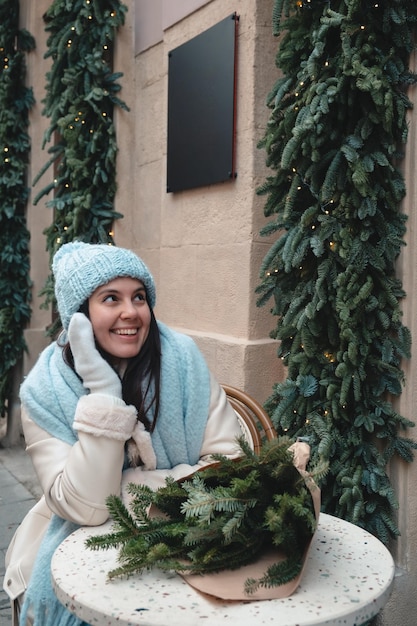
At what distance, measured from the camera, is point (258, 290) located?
344 cm

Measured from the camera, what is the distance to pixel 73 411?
6.82 ft

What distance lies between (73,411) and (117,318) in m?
0.30

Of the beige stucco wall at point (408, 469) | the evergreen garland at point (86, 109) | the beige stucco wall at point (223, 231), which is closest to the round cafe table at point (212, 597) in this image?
the beige stucco wall at point (408, 469)

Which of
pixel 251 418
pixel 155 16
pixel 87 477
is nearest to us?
pixel 87 477

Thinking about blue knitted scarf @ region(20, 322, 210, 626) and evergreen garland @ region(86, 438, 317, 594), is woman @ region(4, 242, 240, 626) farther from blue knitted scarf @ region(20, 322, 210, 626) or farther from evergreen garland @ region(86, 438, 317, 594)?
evergreen garland @ region(86, 438, 317, 594)

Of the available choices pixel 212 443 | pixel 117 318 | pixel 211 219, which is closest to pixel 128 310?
pixel 117 318

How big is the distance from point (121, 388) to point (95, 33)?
3893mm

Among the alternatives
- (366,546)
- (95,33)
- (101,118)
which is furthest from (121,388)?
(95,33)

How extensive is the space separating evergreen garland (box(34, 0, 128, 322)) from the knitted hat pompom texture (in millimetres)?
3068

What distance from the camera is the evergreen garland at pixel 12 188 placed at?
6.51 metres

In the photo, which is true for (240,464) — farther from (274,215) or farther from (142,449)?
(274,215)

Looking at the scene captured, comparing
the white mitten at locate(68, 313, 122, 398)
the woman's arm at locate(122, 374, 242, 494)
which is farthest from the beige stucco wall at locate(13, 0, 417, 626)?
the white mitten at locate(68, 313, 122, 398)

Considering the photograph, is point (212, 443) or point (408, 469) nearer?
point (212, 443)

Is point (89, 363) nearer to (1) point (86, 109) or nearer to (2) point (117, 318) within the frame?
(2) point (117, 318)
